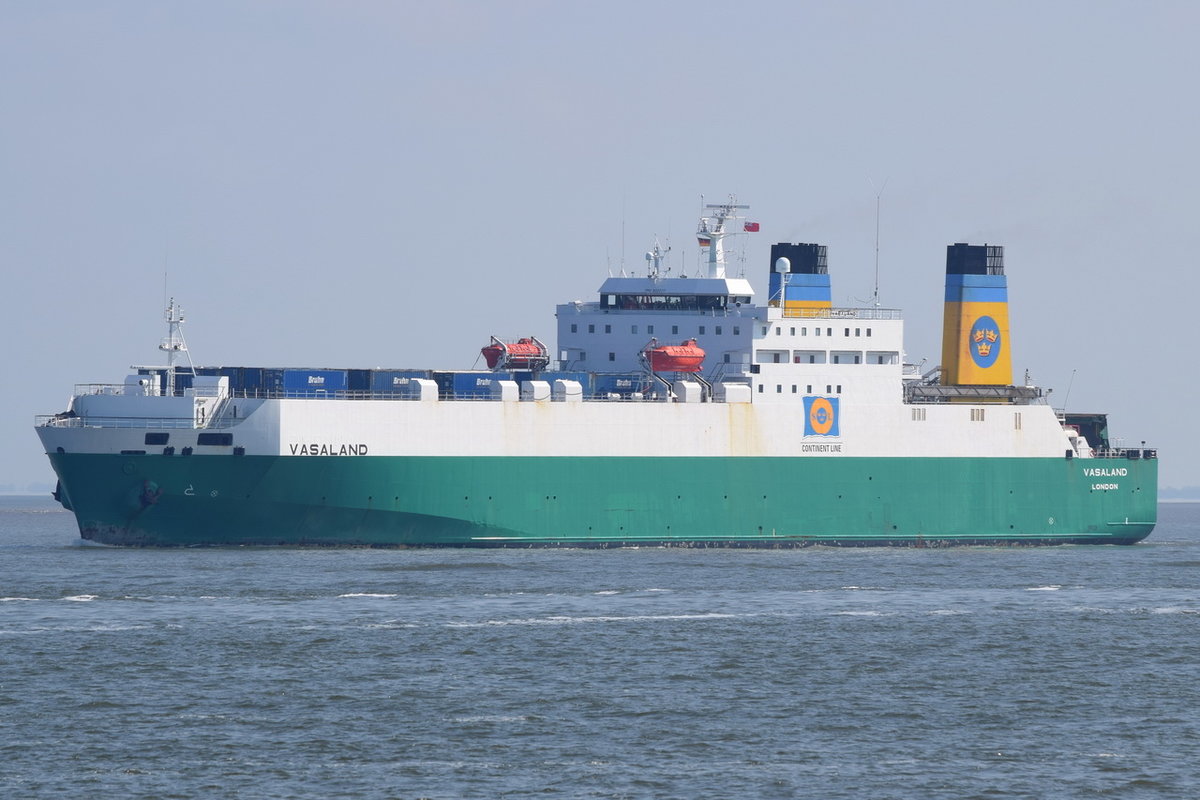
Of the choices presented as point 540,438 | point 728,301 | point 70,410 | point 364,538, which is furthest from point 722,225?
point 70,410

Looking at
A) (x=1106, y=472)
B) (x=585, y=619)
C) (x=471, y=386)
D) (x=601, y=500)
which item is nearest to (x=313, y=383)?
(x=471, y=386)

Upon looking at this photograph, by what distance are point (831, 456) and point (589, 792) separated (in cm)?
3395

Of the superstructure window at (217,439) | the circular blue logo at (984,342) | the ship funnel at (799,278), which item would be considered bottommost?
the superstructure window at (217,439)

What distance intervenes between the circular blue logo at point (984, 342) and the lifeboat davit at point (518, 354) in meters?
14.5

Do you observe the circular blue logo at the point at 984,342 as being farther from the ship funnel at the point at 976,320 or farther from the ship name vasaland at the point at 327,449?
the ship name vasaland at the point at 327,449

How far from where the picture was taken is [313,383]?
47.9 meters

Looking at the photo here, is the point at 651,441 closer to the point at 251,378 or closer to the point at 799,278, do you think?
the point at 799,278

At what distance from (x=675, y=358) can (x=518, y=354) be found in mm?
4757

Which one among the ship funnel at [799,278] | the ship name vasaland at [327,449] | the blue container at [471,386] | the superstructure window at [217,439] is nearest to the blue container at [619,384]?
the blue container at [471,386]

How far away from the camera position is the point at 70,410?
47188mm

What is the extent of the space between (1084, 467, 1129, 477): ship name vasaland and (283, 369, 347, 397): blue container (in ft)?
80.8

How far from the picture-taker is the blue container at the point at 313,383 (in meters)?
47.7

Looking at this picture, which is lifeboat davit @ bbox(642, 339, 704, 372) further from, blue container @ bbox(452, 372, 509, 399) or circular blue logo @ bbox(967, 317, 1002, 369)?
circular blue logo @ bbox(967, 317, 1002, 369)

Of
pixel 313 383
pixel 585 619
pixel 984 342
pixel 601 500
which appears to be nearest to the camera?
pixel 585 619
